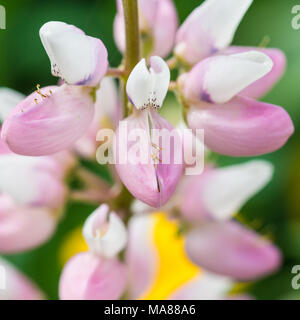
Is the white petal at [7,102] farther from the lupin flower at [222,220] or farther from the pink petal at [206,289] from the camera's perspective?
the pink petal at [206,289]

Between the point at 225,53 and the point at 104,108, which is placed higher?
the point at 225,53

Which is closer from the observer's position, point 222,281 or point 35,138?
point 35,138

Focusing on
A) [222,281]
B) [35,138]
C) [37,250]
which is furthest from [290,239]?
[35,138]

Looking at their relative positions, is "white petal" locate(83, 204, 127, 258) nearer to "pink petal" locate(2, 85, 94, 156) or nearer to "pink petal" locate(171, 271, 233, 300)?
"pink petal" locate(2, 85, 94, 156)

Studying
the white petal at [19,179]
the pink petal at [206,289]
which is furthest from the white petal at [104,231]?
the pink petal at [206,289]

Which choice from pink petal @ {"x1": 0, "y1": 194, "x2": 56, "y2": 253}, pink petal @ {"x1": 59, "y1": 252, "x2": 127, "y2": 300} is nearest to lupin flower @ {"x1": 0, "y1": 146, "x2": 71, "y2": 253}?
pink petal @ {"x1": 0, "y1": 194, "x2": 56, "y2": 253}

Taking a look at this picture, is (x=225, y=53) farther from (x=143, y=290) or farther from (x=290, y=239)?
(x=290, y=239)

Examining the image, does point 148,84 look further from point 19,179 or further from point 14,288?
point 14,288

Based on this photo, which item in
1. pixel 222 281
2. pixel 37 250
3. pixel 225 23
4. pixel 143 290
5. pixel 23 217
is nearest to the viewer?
pixel 225 23

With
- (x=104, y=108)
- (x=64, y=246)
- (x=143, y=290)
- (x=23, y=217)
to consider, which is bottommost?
(x=64, y=246)
